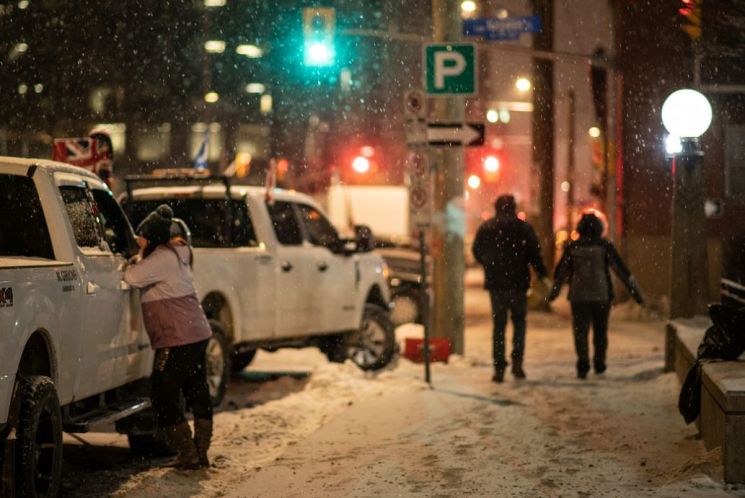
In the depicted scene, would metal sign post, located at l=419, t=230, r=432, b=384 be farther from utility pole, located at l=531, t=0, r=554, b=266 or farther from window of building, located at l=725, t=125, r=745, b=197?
utility pole, located at l=531, t=0, r=554, b=266

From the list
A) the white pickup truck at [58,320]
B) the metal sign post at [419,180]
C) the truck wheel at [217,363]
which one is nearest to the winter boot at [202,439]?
the white pickup truck at [58,320]

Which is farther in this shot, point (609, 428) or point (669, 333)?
point (669, 333)

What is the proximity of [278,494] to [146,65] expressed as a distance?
4297 centimetres

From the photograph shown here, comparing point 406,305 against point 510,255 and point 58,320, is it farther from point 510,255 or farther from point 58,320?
point 58,320

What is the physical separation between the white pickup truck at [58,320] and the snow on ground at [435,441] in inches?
29.9

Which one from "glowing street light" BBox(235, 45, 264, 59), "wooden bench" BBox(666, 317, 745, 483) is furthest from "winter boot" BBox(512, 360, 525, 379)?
"glowing street light" BBox(235, 45, 264, 59)

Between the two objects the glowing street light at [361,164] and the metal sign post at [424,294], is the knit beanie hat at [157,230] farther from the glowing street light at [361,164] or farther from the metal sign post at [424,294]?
the glowing street light at [361,164]

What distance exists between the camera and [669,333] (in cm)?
1330

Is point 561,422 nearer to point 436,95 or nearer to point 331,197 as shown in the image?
point 436,95

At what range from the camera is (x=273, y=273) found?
1360 cm

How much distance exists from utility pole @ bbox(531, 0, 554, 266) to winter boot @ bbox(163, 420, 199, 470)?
18216 millimetres

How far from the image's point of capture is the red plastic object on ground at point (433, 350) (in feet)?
51.7

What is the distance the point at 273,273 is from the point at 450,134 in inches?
93.5

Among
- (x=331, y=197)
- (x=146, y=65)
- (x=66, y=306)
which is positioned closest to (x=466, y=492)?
(x=66, y=306)
